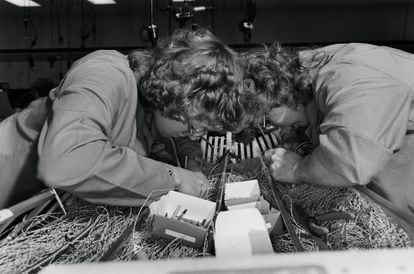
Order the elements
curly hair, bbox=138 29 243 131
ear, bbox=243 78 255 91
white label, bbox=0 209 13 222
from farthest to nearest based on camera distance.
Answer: ear, bbox=243 78 255 91 < curly hair, bbox=138 29 243 131 < white label, bbox=0 209 13 222

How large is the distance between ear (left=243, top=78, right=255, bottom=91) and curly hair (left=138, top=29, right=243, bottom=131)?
0.24 feet

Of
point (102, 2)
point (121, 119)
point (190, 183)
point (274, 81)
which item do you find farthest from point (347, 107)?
point (102, 2)

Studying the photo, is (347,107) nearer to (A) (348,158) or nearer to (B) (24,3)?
(A) (348,158)

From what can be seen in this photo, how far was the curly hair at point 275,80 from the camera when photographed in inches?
55.8

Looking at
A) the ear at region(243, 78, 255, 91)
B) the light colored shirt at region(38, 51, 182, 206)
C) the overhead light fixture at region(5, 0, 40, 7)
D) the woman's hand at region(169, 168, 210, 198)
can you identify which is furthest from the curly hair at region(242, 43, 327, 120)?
the overhead light fixture at region(5, 0, 40, 7)

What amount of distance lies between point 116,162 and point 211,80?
38cm

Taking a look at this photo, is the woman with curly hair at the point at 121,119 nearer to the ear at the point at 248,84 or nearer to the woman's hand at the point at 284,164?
the ear at the point at 248,84

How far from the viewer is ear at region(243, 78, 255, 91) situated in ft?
4.57

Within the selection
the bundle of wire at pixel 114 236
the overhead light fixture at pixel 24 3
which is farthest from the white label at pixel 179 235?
the overhead light fixture at pixel 24 3

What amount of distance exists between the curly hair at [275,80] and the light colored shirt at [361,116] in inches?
6.8

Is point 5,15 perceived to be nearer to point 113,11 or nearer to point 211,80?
point 113,11

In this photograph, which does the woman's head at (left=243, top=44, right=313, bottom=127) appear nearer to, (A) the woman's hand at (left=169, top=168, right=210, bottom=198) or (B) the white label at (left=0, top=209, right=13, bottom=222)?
(A) the woman's hand at (left=169, top=168, right=210, bottom=198)

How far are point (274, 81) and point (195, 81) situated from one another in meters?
0.34

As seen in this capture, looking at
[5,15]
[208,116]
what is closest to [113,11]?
[5,15]
